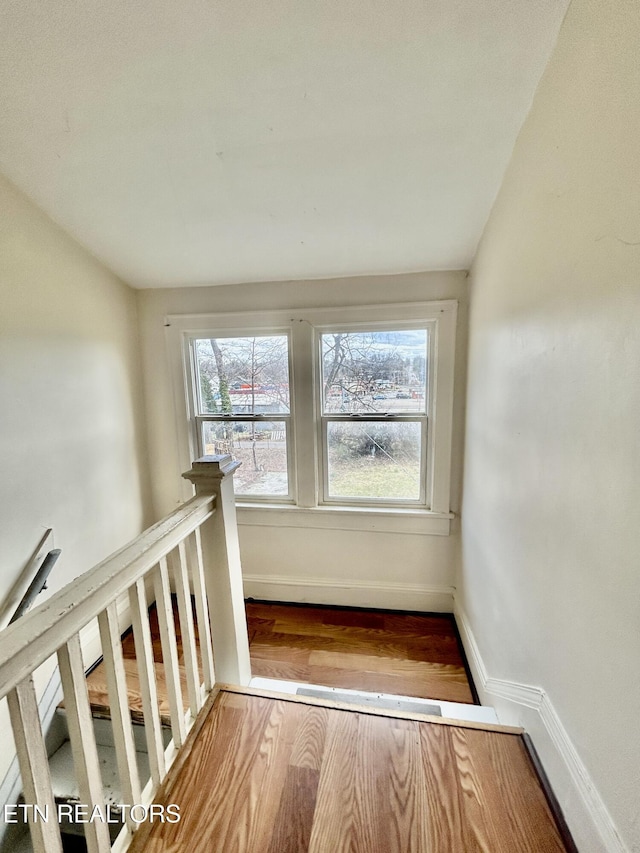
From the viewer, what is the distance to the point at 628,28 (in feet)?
2.06

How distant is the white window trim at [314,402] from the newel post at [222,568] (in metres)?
0.98

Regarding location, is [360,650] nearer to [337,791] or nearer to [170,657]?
[337,791]

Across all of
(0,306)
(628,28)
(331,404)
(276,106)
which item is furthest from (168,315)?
(628,28)

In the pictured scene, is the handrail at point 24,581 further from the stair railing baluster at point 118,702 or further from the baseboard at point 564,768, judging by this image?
the baseboard at point 564,768

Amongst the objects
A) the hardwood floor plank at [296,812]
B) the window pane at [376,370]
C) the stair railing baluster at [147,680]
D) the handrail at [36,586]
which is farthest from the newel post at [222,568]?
the window pane at [376,370]

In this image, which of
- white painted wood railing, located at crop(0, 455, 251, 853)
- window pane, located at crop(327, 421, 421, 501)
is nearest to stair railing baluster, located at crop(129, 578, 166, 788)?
white painted wood railing, located at crop(0, 455, 251, 853)

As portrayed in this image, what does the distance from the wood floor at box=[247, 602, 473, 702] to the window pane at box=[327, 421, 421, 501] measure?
2.74ft

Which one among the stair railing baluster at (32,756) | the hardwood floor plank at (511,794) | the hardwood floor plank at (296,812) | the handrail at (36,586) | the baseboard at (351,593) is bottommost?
the baseboard at (351,593)

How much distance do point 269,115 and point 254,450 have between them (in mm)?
1779

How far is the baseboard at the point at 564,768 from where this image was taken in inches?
27.5

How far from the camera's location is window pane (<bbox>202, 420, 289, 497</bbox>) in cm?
235

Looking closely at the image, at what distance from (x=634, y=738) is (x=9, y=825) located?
7.57 feet

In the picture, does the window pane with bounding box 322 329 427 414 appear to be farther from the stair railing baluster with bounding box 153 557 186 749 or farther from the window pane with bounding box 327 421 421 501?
the stair railing baluster with bounding box 153 557 186 749

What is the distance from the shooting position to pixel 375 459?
7.43 ft
